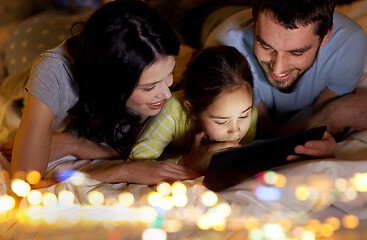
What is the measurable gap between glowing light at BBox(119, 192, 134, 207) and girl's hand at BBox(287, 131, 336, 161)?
487 mm

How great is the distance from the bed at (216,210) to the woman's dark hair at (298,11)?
1.40ft

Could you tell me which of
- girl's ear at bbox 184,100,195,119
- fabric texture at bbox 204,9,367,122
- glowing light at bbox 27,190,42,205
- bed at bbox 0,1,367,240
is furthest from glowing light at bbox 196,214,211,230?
fabric texture at bbox 204,9,367,122

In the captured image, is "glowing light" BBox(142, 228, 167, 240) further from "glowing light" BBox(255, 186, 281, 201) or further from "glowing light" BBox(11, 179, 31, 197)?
"glowing light" BBox(11, 179, 31, 197)

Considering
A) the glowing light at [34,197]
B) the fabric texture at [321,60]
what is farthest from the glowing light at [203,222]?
the fabric texture at [321,60]

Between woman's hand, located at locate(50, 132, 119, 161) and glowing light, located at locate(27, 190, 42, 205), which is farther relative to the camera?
woman's hand, located at locate(50, 132, 119, 161)

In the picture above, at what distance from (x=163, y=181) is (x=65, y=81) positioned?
46 cm

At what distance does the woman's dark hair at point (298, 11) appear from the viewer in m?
1.17

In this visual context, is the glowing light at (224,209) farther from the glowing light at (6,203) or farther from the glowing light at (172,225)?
the glowing light at (6,203)

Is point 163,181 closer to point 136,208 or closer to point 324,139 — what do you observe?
point 136,208

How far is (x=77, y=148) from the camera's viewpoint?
4.61 ft

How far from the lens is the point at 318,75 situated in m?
1.47

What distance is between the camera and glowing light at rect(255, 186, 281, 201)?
3.47ft

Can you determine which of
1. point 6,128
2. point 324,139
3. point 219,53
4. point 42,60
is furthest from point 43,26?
point 324,139

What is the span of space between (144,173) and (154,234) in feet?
0.76
